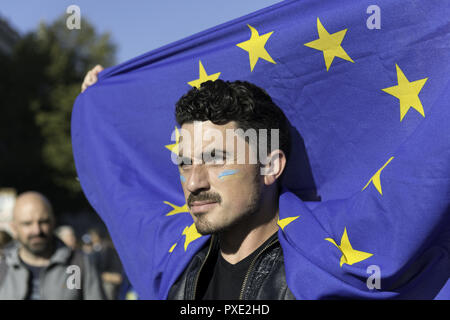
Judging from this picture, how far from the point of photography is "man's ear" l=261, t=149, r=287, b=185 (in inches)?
104

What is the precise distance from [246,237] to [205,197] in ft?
1.08

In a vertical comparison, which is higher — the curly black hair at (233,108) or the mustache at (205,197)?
the curly black hair at (233,108)

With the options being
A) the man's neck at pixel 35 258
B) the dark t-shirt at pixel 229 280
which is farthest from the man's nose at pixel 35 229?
the dark t-shirt at pixel 229 280

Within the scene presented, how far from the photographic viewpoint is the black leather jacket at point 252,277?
2.46 m

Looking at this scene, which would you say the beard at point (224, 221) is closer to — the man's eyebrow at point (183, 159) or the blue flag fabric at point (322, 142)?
the blue flag fabric at point (322, 142)

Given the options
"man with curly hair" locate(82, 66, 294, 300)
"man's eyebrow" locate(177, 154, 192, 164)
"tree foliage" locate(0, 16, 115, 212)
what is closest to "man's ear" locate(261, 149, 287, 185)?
"man with curly hair" locate(82, 66, 294, 300)

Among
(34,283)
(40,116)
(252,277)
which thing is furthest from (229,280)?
(40,116)

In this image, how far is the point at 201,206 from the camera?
2520mm

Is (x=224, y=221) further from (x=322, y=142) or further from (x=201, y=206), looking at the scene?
(x=322, y=142)

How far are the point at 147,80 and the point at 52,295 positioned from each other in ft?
6.63

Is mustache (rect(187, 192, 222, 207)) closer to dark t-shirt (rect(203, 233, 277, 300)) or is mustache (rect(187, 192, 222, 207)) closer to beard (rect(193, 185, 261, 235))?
beard (rect(193, 185, 261, 235))

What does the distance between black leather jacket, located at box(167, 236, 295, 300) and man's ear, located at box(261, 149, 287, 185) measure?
1.03 feet

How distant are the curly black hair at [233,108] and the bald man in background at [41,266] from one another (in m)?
2.40

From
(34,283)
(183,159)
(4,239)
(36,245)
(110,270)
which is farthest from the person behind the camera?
(110,270)
